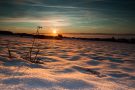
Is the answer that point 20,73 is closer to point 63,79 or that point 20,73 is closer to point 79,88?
point 63,79

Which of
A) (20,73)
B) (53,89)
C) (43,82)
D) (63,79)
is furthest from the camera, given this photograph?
(20,73)

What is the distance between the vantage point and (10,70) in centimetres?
328

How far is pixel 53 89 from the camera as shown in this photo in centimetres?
248

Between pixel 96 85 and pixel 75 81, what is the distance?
0.28 metres

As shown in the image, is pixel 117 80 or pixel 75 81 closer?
pixel 75 81

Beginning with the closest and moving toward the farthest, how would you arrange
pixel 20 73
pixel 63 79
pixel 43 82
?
pixel 43 82
pixel 63 79
pixel 20 73

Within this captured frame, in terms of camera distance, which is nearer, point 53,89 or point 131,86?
point 53,89

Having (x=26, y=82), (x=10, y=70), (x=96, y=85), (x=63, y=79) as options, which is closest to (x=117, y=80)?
(x=96, y=85)

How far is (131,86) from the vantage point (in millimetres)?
2949

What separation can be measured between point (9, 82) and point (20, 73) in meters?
0.54

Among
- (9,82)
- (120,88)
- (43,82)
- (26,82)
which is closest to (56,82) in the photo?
(43,82)

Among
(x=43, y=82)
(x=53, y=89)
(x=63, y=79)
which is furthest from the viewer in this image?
(x=63, y=79)

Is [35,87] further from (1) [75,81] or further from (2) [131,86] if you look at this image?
(2) [131,86]

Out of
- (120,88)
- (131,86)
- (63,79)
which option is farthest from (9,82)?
(131,86)
